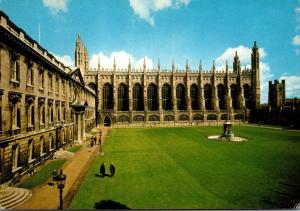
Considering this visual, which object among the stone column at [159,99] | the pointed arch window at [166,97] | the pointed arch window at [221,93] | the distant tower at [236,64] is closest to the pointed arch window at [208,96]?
the pointed arch window at [221,93]

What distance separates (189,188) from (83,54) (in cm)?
5345

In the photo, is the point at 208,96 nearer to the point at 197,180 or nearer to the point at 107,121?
the point at 107,121

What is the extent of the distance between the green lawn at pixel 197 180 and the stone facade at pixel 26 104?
4.72 m

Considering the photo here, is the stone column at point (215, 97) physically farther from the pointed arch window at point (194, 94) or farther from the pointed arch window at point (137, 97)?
the pointed arch window at point (137, 97)

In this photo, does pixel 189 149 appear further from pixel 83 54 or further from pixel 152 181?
pixel 83 54

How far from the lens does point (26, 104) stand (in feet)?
60.0

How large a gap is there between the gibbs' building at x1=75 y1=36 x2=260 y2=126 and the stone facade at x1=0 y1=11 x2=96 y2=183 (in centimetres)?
3675

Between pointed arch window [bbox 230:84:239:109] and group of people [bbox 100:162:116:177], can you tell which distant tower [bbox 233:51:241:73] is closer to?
pointed arch window [bbox 230:84:239:109]

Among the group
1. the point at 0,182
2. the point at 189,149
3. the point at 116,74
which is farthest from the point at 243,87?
the point at 0,182

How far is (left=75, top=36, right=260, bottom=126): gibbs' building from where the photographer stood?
6506 cm

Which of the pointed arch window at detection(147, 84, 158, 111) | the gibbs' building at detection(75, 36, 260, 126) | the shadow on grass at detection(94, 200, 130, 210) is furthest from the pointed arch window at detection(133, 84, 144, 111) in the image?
the shadow on grass at detection(94, 200, 130, 210)

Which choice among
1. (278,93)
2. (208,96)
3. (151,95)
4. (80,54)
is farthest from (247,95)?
(80,54)

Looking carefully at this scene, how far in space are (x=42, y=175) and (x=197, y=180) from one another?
11.4 metres

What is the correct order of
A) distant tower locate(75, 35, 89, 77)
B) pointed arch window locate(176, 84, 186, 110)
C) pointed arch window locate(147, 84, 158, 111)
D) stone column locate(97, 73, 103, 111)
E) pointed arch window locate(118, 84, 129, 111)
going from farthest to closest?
pointed arch window locate(176, 84, 186, 110) → pointed arch window locate(147, 84, 158, 111) → pointed arch window locate(118, 84, 129, 111) → stone column locate(97, 73, 103, 111) → distant tower locate(75, 35, 89, 77)
